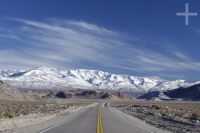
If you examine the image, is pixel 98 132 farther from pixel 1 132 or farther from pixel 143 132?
pixel 1 132

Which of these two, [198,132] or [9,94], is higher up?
[9,94]

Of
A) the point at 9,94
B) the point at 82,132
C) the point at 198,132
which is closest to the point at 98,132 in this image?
the point at 82,132

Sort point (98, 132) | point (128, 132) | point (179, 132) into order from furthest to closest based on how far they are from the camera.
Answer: point (179, 132), point (128, 132), point (98, 132)

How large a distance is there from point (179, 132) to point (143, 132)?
9.75ft

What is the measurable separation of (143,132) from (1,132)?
8.35 metres

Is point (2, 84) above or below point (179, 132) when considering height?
above

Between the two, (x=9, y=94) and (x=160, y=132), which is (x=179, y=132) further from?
(x=9, y=94)

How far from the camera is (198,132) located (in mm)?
29125

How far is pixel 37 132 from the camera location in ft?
83.7

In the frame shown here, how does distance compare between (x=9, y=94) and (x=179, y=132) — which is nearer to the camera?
(x=179, y=132)

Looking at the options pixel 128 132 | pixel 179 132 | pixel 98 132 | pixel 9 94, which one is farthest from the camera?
pixel 9 94

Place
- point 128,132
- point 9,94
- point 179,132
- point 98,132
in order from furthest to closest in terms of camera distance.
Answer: point 9,94 < point 179,132 < point 128,132 < point 98,132

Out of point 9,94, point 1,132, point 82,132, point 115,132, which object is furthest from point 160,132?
point 9,94

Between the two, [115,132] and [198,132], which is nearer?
[115,132]
